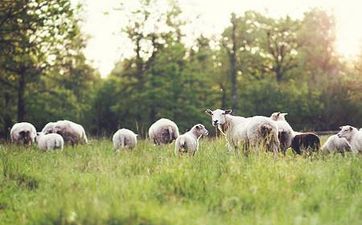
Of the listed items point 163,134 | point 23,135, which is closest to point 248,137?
point 163,134

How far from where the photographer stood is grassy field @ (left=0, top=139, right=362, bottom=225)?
7.00 meters

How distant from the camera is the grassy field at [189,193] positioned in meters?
7.00

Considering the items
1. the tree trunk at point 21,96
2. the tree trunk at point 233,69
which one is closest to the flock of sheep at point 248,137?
the tree trunk at point 21,96

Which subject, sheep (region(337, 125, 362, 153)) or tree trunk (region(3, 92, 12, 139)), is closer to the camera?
sheep (region(337, 125, 362, 153))

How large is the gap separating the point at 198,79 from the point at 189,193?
120 ft

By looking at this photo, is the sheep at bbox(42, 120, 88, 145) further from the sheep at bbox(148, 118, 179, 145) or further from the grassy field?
the grassy field

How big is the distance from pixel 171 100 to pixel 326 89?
12.4 m

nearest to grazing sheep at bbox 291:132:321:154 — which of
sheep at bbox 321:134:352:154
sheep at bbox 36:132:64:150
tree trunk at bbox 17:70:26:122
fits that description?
sheep at bbox 321:134:352:154

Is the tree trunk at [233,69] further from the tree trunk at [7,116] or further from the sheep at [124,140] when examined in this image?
the sheep at [124,140]

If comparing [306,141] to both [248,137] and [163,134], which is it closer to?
[248,137]

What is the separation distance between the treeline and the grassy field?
26.0 m

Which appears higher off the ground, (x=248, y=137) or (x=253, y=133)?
(x=253, y=133)

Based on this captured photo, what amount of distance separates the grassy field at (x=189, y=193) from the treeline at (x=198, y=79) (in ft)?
85.4

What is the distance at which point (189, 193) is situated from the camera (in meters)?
8.71
